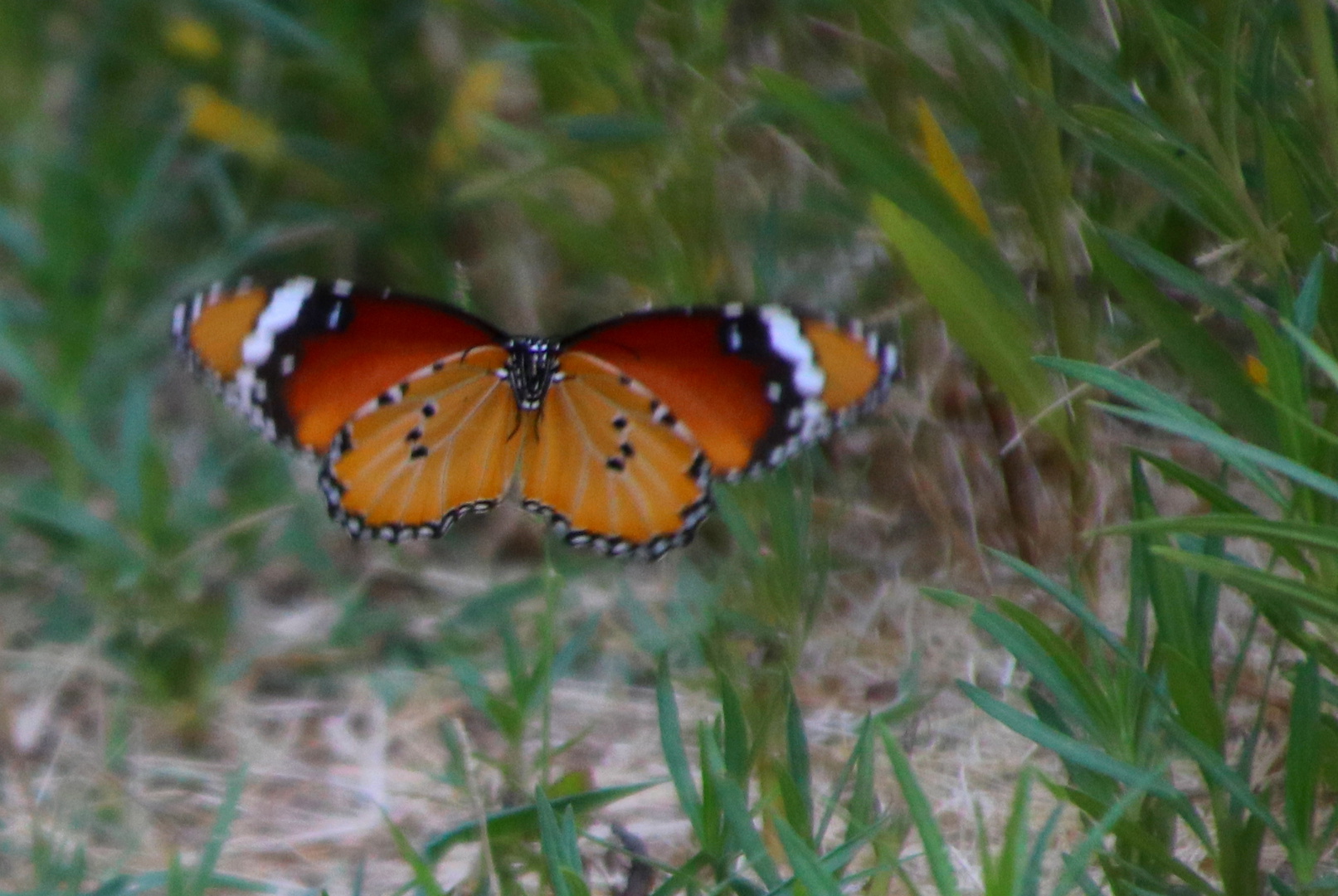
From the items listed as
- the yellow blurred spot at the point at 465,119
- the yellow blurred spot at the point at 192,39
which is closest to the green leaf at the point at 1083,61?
the yellow blurred spot at the point at 465,119

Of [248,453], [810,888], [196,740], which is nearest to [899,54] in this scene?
[810,888]

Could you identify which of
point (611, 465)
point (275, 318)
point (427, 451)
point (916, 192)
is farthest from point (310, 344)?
point (916, 192)

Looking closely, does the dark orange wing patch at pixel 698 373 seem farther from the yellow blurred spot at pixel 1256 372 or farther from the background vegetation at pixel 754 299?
the yellow blurred spot at pixel 1256 372

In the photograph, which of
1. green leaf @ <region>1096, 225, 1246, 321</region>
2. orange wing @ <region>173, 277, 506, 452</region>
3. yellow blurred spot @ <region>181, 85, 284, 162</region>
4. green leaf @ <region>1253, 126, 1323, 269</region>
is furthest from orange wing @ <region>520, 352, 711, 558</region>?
yellow blurred spot @ <region>181, 85, 284, 162</region>

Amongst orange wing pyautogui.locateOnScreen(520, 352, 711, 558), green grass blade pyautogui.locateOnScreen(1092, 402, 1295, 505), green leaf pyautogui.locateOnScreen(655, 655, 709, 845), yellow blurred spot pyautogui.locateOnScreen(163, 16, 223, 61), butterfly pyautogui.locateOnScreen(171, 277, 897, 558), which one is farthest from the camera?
yellow blurred spot pyautogui.locateOnScreen(163, 16, 223, 61)

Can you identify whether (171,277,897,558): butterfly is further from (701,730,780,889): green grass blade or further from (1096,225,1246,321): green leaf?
(701,730,780,889): green grass blade

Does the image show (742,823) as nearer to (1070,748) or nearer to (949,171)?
(1070,748)
